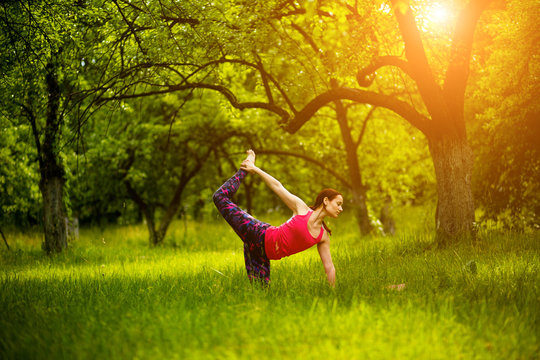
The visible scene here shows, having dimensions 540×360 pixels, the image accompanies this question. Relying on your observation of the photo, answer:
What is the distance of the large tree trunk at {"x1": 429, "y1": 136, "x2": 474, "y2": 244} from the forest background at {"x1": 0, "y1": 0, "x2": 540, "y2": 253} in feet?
0.09

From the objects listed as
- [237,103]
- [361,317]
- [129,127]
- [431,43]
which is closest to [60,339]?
[361,317]

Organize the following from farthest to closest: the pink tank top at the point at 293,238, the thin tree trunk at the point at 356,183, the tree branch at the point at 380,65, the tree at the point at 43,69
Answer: the thin tree trunk at the point at 356,183
the tree branch at the point at 380,65
the tree at the point at 43,69
the pink tank top at the point at 293,238

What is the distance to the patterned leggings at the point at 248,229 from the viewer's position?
614 centimetres

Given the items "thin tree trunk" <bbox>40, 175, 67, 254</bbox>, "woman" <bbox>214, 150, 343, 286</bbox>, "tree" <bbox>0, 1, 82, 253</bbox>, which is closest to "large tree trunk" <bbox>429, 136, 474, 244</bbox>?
"woman" <bbox>214, 150, 343, 286</bbox>

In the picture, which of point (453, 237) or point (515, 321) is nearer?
point (515, 321)

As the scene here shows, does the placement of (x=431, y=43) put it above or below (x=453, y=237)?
above

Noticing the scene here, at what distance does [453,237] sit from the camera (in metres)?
9.24

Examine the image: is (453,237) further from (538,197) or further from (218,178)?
(218,178)

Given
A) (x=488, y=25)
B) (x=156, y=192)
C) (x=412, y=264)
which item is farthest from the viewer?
(x=156, y=192)

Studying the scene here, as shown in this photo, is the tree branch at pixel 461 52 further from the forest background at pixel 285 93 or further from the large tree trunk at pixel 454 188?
the large tree trunk at pixel 454 188

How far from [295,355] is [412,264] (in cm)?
429

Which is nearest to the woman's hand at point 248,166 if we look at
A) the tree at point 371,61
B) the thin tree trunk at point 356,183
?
the tree at point 371,61

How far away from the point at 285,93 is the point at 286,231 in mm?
5251

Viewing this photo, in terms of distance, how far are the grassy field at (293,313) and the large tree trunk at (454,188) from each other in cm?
94
